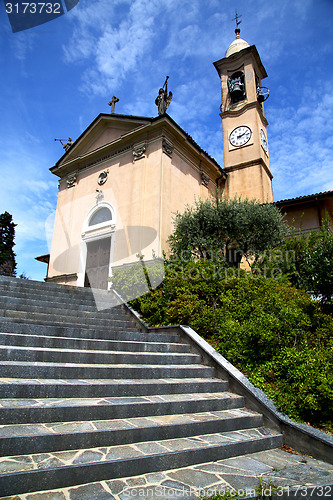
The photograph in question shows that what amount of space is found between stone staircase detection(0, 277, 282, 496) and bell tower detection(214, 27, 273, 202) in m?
14.1

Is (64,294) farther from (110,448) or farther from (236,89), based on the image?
(236,89)

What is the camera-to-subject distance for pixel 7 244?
82.2 feet

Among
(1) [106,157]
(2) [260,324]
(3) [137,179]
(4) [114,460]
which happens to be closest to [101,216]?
(3) [137,179]

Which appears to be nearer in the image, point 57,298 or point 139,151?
point 57,298

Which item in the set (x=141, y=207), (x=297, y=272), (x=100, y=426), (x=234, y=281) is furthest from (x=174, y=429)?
(x=141, y=207)

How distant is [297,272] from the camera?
9336mm

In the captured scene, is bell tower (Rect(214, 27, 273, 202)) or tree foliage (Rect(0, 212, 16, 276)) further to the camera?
tree foliage (Rect(0, 212, 16, 276))

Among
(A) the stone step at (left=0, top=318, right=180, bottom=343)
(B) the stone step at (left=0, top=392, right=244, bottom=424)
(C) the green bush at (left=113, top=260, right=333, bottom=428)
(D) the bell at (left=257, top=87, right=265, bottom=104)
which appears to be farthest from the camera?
(D) the bell at (left=257, top=87, right=265, bottom=104)

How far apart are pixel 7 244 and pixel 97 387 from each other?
2467 cm

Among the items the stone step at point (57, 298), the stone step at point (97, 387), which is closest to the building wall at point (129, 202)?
the stone step at point (57, 298)

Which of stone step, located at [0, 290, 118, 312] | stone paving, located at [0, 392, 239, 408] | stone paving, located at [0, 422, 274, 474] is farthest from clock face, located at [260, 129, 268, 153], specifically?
stone paving, located at [0, 422, 274, 474]

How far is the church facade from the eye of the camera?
13.3 metres

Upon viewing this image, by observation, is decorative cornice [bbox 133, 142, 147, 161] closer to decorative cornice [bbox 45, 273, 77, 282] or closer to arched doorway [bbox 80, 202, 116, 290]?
arched doorway [bbox 80, 202, 116, 290]

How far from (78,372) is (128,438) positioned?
3.96ft
